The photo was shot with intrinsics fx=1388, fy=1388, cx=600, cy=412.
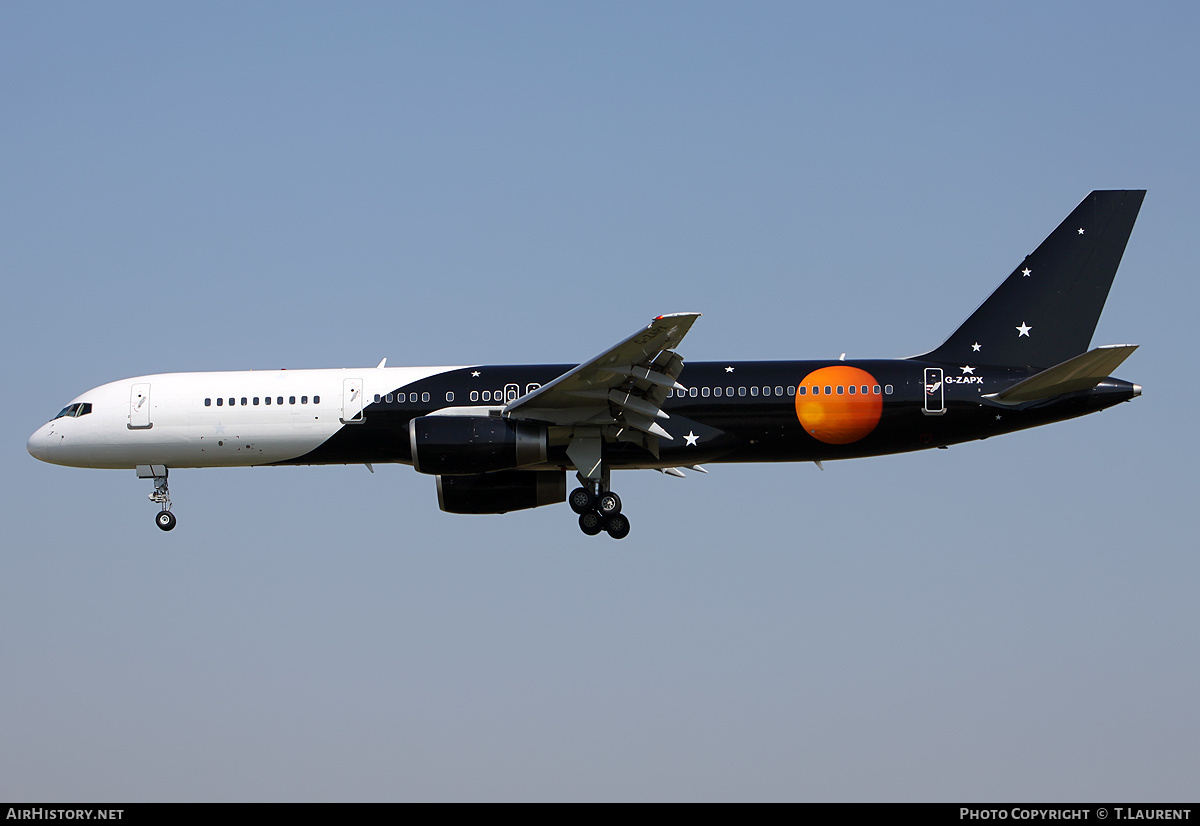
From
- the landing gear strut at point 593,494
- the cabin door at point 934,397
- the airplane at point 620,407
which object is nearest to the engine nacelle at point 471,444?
the airplane at point 620,407

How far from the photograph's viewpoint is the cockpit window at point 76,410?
33156 millimetres

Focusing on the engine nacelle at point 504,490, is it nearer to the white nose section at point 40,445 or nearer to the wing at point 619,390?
the wing at point 619,390

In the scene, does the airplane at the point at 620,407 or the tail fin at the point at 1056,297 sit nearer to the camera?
the airplane at the point at 620,407

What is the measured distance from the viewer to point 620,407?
99.2 feet

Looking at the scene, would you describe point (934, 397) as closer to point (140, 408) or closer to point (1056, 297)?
point (1056, 297)

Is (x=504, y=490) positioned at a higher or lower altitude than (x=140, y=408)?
lower

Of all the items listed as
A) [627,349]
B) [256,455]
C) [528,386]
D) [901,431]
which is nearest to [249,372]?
[256,455]

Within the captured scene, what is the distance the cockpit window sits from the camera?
33156 mm

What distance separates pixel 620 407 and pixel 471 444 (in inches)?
132

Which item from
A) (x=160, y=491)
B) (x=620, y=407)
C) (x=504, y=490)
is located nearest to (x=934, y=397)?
(x=620, y=407)

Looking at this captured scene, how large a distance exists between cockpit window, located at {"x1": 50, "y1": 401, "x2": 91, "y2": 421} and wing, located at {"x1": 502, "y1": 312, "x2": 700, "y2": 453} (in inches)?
415

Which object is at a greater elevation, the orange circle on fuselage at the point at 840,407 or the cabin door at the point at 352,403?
the cabin door at the point at 352,403

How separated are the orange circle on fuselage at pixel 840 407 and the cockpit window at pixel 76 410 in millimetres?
16822
